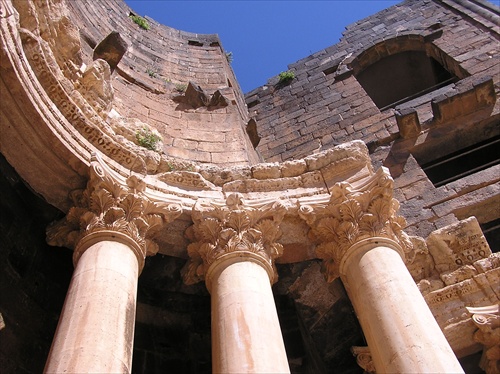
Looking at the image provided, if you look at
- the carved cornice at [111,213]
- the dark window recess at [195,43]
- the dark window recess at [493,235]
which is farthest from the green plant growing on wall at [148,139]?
the dark window recess at [195,43]

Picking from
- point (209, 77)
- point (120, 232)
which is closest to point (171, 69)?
point (209, 77)

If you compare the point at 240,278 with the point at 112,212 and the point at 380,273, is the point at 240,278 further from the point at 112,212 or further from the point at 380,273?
the point at 112,212

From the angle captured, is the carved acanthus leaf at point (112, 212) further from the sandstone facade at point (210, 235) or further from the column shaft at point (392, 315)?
the column shaft at point (392, 315)

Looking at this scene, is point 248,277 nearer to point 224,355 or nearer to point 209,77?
point 224,355

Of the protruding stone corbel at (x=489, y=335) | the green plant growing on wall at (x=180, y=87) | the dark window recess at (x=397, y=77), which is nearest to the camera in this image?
the protruding stone corbel at (x=489, y=335)

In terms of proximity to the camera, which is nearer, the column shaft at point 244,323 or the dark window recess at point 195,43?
the column shaft at point 244,323

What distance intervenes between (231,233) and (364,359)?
2319 millimetres

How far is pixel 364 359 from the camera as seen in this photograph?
6.71 metres

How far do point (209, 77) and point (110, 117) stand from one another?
18.3 ft

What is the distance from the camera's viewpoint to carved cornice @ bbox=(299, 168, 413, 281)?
6414 millimetres

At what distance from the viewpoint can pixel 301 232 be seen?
6.84m

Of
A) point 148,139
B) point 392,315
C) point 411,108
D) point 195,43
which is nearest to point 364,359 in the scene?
point 392,315

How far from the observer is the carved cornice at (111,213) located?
587cm

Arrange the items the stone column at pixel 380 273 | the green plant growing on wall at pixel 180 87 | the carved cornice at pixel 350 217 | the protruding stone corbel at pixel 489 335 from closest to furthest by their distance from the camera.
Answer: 1. the stone column at pixel 380 273
2. the protruding stone corbel at pixel 489 335
3. the carved cornice at pixel 350 217
4. the green plant growing on wall at pixel 180 87
